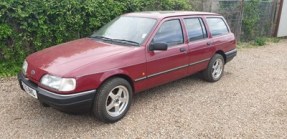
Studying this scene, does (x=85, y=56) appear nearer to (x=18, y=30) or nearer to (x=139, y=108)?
(x=139, y=108)

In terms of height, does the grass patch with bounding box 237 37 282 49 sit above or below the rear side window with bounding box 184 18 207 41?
below

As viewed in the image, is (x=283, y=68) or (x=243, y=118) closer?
(x=243, y=118)

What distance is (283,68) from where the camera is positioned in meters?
7.67

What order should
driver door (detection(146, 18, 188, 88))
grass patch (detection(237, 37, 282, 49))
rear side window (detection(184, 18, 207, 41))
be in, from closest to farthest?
driver door (detection(146, 18, 188, 88)) → rear side window (detection(184, 18, 207, 41)) → grass patch (detection(237, 37, 282, 49))

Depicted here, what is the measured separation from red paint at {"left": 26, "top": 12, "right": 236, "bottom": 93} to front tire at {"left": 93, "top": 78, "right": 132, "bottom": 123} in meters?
0.11

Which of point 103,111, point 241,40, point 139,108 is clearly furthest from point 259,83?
point 241,40

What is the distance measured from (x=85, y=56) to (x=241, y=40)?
8.37 metres

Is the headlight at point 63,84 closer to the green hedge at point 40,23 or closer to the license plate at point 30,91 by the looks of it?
the license plate at point 30,91

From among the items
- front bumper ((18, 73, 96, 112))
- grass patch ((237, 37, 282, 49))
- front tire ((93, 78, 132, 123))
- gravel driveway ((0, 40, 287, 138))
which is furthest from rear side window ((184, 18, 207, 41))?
grass patch ((237, 37, 282, 49))

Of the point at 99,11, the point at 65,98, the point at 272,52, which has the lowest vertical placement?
the point at 272,52

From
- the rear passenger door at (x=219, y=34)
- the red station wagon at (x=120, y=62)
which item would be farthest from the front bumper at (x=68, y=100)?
the rear passenger door at (x=219, y=34)

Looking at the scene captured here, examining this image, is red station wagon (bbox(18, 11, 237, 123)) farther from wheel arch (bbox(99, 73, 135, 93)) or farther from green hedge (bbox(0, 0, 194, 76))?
green hedge (bbox(0, 0, 194, 76))

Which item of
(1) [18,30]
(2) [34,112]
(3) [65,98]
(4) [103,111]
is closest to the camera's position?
(3) [65,98]

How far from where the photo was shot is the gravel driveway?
3.96 m
